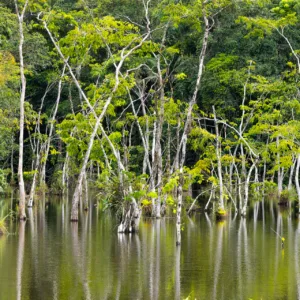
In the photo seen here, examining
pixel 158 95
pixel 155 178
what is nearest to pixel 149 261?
pixel 155 178

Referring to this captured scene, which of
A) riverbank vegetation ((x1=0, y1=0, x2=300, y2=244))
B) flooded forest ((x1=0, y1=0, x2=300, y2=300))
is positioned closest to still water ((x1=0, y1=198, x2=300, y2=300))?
flooded forest ((x1=0, y1=0, x2=300, y2=300))

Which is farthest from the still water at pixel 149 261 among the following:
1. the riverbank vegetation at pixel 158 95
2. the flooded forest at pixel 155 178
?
the riverbank vegetation at pixel 158 95

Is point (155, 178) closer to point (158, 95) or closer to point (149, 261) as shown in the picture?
point (158, 95)

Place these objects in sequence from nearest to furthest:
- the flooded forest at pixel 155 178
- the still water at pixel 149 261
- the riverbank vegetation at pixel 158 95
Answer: the still water at pixel 149 261 → the flooded forest at pixel 155 178 → the riverbank vegetation at pixel 158 95

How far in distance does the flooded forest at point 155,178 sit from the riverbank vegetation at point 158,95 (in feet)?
0.51

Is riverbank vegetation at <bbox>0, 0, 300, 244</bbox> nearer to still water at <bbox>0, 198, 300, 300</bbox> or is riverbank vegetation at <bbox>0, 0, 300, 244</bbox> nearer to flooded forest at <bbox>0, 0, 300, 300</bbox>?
flooded forest at <bbox>0, 0, 300, 300</bbox>

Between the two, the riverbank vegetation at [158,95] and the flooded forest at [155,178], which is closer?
the flooded forest at [155,178]

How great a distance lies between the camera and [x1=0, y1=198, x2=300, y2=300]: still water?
56.1 ft

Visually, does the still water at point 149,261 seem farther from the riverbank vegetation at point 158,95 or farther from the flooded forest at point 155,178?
the riverbank vegetation at point 158,95

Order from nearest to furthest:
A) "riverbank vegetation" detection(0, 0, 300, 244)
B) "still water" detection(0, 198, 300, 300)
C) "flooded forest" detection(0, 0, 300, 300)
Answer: "still water" detection(0, 198, 300, 300) < "flooded forest" detection(0, 0, 300, 300) < "riverbank vegetation" detection(0, 0, 300, 244)

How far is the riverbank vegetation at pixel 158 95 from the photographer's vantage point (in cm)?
3256

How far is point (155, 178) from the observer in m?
35.4

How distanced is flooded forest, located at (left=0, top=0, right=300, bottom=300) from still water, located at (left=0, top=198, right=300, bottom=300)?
0.06 m

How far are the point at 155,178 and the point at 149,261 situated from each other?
45.7 ft
